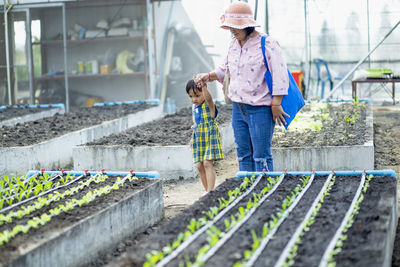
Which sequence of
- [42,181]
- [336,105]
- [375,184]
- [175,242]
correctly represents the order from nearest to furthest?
[175,242], [375,184], [42,181], [336,105]

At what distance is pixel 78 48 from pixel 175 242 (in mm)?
12862

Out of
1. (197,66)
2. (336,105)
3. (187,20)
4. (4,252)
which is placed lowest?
(4,252)

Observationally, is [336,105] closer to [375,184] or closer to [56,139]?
[56,139]

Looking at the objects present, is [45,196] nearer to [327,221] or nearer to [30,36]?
[327,221]

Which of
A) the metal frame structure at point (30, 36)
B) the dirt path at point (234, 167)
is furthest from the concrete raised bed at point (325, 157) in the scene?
the metal frame structure at point (30, 36)

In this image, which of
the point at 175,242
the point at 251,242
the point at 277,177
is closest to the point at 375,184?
the point at 277,177

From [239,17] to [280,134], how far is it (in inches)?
122

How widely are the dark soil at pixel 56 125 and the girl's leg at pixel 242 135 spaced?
3.61 metres

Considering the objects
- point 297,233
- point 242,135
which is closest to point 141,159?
point 242,135

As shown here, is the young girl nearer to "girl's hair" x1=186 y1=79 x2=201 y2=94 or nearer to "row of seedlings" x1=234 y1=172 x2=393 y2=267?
"girl's hair" x1=186 y1=79 x2=201 y2=94

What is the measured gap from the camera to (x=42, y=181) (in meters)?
5.41

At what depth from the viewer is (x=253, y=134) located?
4.88m

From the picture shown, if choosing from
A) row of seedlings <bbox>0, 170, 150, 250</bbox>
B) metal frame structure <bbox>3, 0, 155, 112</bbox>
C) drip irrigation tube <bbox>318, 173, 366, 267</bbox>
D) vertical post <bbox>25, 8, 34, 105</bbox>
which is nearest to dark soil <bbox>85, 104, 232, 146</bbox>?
row of seedlings <bbox>0, 170, 150, 250</bbox>

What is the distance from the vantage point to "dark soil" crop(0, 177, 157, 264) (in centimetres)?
358
